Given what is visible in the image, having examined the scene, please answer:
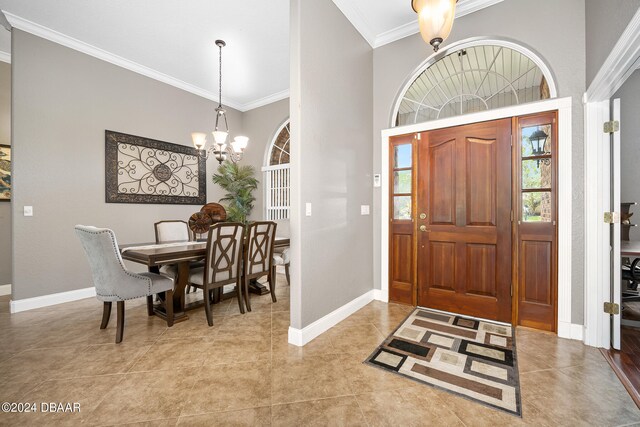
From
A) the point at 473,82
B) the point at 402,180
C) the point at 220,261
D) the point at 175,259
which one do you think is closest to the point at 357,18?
the point at 473,82

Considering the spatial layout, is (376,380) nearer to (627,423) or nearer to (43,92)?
(627,423)

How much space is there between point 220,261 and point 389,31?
3.40 meters

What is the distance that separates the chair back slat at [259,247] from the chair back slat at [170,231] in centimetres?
125

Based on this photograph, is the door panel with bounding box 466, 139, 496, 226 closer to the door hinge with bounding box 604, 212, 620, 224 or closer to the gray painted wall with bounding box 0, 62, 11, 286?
the door hinge with bounding box 604, 212, 620, 224

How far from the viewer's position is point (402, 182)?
3199 millimetres

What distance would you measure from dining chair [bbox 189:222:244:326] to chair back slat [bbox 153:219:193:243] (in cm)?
93

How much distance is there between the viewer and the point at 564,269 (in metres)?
2.33

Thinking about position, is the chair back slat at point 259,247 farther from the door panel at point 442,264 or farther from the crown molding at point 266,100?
the crown molding at point 266,100

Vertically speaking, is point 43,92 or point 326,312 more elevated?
point 43,92

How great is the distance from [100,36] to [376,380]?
501 centimetres

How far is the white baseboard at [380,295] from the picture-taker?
10.7 feet

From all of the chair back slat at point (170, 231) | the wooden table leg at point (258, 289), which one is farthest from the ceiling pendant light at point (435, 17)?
the chair back slat at point (170, 231)

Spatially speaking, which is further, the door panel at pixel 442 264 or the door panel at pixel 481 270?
A: the door panel at pixel 442 264

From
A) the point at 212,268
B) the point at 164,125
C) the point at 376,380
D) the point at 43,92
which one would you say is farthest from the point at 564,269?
the point at 43,92
